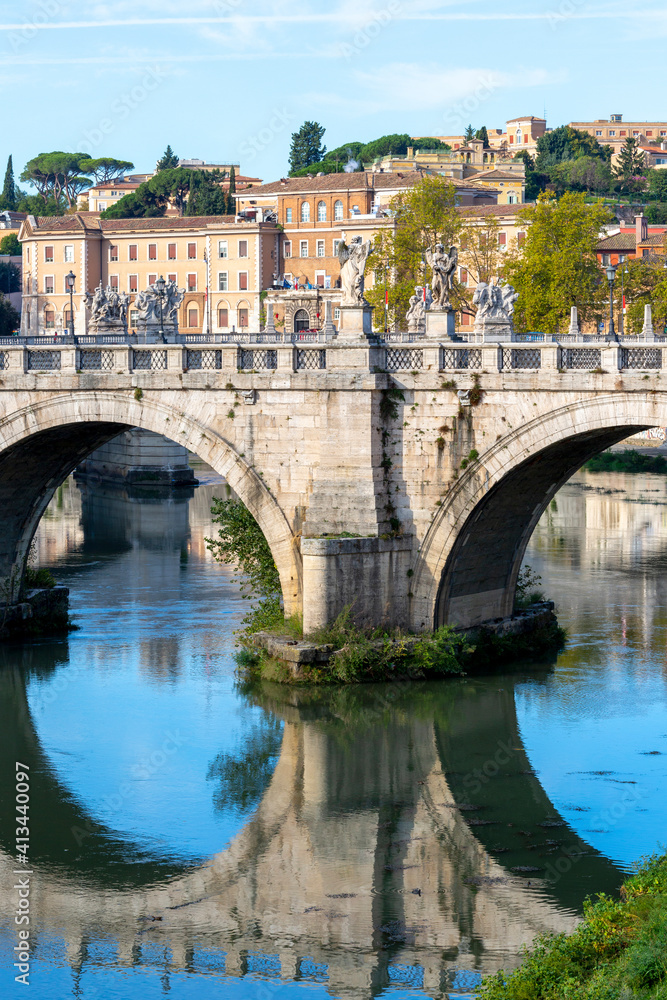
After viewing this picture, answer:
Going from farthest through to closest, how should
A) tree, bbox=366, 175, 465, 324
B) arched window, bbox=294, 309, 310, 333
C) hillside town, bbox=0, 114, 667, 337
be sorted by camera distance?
1. arched window, bbox=294, 309, 310, 333
2. hillside town, bbox=0, 114, 667, 337
3. tree, bbox=366, 175, 465, 324

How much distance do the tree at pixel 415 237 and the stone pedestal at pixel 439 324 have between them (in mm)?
31705

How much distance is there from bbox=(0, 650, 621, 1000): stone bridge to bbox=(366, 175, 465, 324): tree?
35.7m

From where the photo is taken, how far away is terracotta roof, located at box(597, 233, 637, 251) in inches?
3059

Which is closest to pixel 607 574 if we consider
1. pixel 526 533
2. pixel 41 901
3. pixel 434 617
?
pixel 526 533

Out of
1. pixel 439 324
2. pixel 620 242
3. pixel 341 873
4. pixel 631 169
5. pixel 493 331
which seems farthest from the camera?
pixel 631 169

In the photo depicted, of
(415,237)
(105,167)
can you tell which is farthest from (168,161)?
(415,237)

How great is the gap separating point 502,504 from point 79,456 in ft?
30.2

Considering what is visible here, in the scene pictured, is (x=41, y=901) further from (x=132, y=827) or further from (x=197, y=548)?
(x=197, y=548)

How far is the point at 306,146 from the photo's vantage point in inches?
4651

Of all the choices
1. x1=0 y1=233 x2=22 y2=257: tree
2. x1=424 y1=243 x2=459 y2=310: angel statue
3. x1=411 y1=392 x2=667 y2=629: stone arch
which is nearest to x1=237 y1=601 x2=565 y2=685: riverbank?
x1=411 y1=392 x2=667 y2=629: stone arch

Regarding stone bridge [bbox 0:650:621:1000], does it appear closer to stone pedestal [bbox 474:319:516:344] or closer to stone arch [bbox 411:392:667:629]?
stone arch [bbox 411:392:667:629]

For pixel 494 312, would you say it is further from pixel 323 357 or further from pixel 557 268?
pixel 557 268

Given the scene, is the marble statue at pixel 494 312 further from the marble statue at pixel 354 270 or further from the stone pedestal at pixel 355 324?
the marble statue at pixel 354 270

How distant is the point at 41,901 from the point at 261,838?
304 cm
